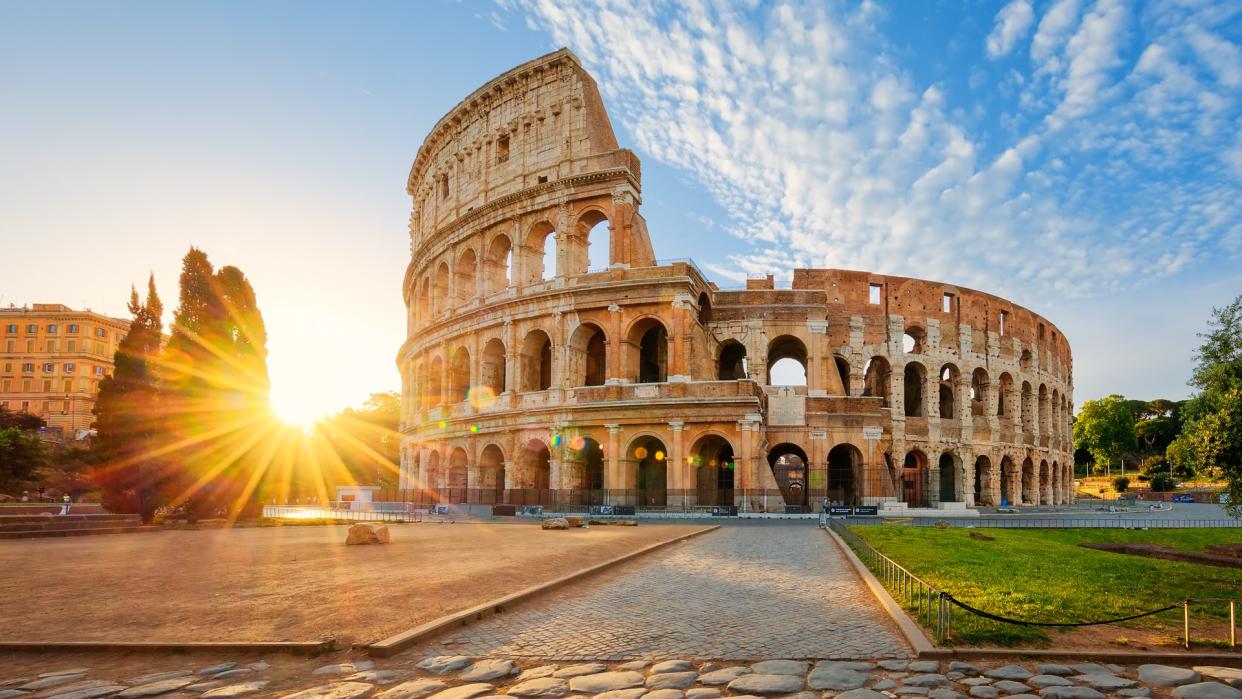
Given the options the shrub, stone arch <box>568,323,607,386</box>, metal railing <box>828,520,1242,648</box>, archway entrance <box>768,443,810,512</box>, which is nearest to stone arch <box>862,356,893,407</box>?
archway entrance <box>768,443,810,512</box>

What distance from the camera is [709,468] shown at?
34.5 meters

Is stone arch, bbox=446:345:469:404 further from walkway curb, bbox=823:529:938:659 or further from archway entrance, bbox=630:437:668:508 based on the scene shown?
walkway curb, bbox=823:529:938:659

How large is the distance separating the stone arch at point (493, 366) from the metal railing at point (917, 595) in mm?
27087

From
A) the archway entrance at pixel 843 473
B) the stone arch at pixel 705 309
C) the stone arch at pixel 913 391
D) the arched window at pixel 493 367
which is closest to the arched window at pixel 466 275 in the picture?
the arched window at pixel 493 367

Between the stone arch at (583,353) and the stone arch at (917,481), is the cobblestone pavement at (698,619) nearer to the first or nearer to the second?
the stone arch at (583,353)

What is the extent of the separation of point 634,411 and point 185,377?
17.7 meters

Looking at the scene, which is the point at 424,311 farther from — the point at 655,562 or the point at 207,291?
the point at 655,562

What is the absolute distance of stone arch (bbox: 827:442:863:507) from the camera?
3647 centimetres

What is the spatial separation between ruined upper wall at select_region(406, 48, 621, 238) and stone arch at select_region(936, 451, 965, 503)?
26.5 metres

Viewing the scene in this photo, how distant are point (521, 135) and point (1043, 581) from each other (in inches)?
1336

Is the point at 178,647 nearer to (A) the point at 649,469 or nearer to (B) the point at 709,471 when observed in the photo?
(B) the point at 709,471

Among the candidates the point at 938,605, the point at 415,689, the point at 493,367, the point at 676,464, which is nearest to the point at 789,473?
the point at 676,464

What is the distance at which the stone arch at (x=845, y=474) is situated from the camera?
36469 millimetres

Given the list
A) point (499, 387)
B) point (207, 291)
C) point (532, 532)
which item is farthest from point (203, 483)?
point (499, 387)
